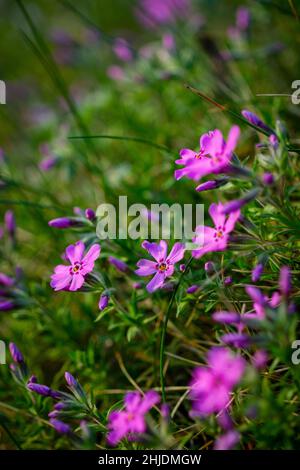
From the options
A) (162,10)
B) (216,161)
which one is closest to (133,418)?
(216,161)

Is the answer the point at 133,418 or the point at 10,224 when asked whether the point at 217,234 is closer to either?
the point at 133,418

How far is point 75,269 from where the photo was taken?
6.97ft

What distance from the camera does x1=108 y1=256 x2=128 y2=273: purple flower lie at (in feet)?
7.97

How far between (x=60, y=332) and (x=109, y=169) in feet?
5.39

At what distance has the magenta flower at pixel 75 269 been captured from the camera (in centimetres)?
205

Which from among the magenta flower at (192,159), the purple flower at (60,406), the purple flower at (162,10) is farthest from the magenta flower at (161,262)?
the purple flower at (162,10)

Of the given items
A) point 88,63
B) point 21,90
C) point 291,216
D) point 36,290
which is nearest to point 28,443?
point 36,290

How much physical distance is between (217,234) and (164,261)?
1.04ft

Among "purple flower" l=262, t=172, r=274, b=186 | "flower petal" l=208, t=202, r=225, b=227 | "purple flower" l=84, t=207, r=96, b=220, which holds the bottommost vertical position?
"flower petal" l=208, t=202, r=225, b=227

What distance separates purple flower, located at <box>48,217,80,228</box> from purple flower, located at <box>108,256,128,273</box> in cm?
27

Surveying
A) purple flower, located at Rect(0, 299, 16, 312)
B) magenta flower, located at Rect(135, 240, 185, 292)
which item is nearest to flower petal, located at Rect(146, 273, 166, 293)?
magenta flower, located at Rect(135, 240, 185, 292)

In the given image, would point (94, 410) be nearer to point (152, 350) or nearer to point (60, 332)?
point (152, 350)

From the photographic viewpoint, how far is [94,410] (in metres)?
2.04

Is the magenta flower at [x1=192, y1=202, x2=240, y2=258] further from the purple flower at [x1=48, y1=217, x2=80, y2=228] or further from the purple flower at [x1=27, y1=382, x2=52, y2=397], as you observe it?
the purple flower at [x1=27, y1=382, x2=52, y2=397]
